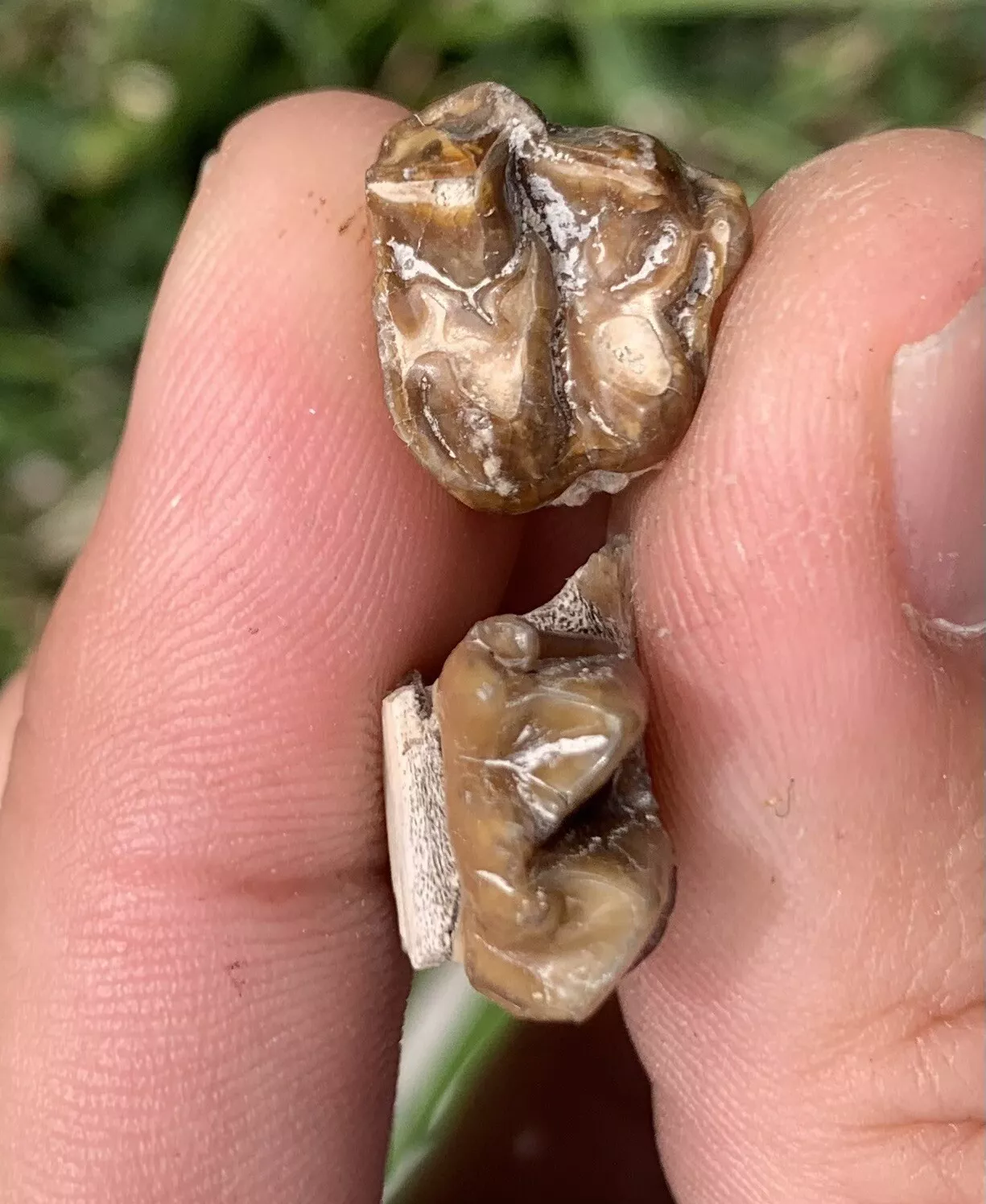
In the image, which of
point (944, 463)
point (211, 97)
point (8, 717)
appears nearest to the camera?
point (944, 463)

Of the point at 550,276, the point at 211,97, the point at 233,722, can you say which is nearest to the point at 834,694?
the point at 550,276

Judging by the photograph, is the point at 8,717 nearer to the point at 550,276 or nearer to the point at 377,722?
the point at 377,722

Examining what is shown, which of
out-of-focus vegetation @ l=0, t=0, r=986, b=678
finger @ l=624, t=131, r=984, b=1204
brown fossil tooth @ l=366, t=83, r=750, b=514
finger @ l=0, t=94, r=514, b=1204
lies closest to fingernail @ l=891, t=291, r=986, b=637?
finger @ l=624, t=131, r=984, b=1204

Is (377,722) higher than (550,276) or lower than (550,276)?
lower

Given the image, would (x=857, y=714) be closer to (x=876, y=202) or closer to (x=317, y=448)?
(x=876, y=202)

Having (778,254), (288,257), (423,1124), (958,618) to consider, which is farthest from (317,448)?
(423,1124)

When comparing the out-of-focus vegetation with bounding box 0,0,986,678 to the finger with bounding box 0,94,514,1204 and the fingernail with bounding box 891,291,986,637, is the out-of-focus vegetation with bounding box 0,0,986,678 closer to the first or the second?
the finger with bounding box 0,94,514,1204

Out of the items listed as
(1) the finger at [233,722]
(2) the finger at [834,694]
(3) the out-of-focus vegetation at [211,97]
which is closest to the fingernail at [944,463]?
(2) the finger at [834,694]
